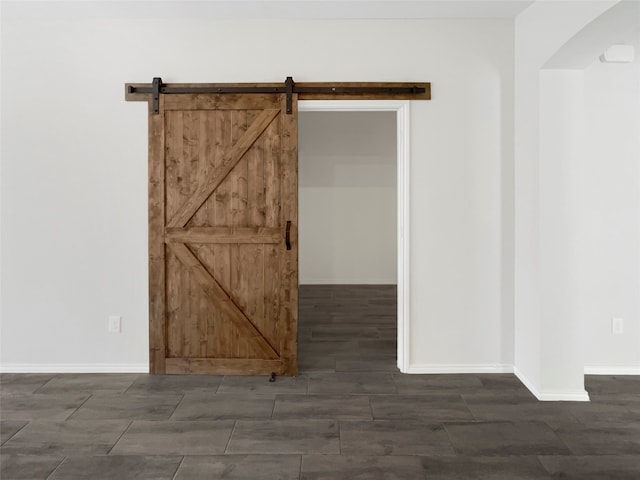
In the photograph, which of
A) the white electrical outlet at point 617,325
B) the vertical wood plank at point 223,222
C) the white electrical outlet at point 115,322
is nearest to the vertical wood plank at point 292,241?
the vertical wood plank at point 223,222

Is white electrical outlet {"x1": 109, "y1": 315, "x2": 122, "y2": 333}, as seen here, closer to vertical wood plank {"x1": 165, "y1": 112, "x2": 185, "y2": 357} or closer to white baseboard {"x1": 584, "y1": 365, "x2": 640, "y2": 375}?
vertical wood plank {"x1": 165, "y1": 112, "x2": 185, "y2": 357}

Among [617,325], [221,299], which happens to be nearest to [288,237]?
[221,299]

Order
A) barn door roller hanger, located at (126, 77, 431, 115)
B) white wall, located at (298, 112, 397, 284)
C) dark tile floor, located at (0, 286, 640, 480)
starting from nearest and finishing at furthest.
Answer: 1. dark tile floor, located at (0, 286, 640, 480)
2. barn door roller hanger, located at (126, 77, 431, 115)
3. white wall, located at (298, 112, 397, 284)

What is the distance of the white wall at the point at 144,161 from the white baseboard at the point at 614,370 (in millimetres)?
638

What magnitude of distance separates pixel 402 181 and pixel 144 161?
1975 millimetres

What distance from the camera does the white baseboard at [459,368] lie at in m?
3.68

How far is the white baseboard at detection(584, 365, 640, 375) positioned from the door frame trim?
4.60ft

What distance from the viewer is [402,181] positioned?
3.68 metres

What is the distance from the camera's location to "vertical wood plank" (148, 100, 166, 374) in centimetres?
360

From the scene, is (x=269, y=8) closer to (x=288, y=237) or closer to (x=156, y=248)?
(x=288, y=237)

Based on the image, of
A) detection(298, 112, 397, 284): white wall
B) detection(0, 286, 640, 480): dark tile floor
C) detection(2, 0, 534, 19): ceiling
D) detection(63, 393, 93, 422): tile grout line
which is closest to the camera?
detection(0, 286, 640, 480): dark tile floor

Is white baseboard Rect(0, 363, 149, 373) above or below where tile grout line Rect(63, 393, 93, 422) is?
above

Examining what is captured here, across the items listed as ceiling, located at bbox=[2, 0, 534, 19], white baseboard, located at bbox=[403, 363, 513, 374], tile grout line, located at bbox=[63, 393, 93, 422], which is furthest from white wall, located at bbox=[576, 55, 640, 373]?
tile grout line, located at bbox=[63, 393, 93, 422]

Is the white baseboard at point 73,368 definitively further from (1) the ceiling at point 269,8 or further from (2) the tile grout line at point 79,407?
(1) the ceiling at point 269,8
